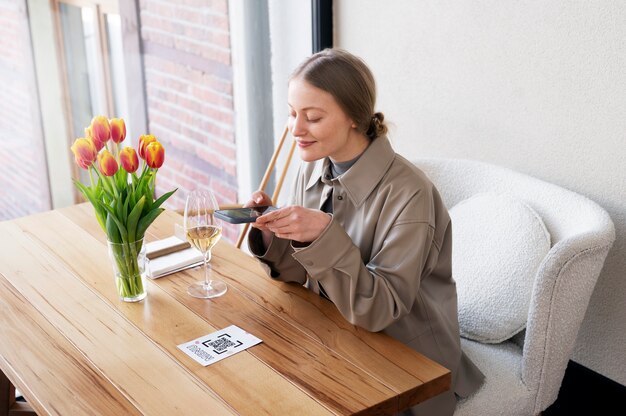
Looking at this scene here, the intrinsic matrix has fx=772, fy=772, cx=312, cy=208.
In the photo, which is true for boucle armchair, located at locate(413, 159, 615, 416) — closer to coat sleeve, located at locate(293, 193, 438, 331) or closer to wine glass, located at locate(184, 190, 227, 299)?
coat sleeve, located at locate(293, 193, 438, 331)

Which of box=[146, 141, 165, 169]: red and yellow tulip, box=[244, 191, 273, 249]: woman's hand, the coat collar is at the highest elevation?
box=[146, 141, 165, 169]: red and yellow tulip

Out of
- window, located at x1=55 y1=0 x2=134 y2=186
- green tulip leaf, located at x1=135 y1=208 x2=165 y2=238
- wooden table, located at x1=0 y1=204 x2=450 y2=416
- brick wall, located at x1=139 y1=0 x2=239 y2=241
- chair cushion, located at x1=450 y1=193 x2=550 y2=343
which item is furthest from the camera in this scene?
brick wall, located at x1=139 y1=0 x2=239 y2=241

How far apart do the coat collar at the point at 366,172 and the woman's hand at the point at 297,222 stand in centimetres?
22

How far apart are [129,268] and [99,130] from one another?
334 millimetres

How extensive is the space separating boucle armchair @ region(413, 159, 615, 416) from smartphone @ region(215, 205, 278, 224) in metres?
0.72

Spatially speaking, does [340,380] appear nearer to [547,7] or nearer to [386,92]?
[547,7]

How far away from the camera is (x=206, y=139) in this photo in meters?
3.83

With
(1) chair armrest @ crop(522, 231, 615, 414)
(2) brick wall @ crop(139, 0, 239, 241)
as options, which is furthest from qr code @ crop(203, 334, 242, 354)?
(2) brick wall @ crop(139, 0, 239, 241)

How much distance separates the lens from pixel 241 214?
1788mm

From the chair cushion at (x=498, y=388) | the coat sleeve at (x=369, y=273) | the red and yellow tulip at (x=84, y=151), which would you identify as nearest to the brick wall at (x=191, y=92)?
the red and yellow tulip at (x=84, y=151)

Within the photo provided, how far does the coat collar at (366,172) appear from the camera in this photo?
1.90 m

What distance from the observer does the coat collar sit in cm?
190

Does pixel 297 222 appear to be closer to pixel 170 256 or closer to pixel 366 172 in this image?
pixel 366 172

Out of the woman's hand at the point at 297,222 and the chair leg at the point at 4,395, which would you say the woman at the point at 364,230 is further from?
the chair leg at the point at 4,395
